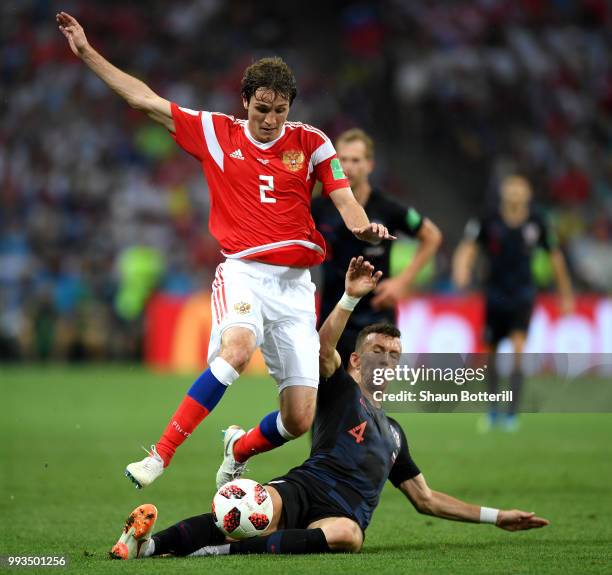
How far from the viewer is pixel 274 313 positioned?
618 centimetres

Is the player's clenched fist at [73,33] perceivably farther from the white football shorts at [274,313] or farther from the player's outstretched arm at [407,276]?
the player's outstretched arm at [407,276]

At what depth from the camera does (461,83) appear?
70.2ft

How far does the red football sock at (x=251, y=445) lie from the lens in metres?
6.44

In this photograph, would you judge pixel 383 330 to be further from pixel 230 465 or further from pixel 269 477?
pixel 269 477

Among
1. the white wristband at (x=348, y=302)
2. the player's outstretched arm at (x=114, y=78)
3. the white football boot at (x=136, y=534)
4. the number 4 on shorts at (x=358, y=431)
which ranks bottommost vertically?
the white football boot at (x=136, y=534)

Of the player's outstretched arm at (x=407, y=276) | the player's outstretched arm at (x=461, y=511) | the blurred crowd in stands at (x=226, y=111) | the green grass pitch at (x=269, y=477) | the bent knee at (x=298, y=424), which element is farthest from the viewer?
the blurred crowd in stands at (x=226, y=111)

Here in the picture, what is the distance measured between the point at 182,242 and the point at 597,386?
13421mm

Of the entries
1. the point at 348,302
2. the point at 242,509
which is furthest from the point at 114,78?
the point at 242,509

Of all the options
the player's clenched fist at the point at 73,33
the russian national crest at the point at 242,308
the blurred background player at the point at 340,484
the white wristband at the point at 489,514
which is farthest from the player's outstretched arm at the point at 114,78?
the white wristband at the point at 489,514

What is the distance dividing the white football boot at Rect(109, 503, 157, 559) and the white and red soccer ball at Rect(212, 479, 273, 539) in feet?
0.97

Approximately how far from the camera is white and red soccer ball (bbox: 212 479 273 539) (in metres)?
5.33

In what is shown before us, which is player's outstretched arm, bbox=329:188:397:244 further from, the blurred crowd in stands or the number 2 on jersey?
the blurred crowd in stands

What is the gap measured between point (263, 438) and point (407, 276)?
1.98 meters

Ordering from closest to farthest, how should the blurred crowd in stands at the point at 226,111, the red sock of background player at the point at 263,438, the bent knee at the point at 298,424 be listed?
the bent knee at the point at 298,424, the red sock of background player at the point at 263,438, the blurred crowd in stands at the point at 226,111
